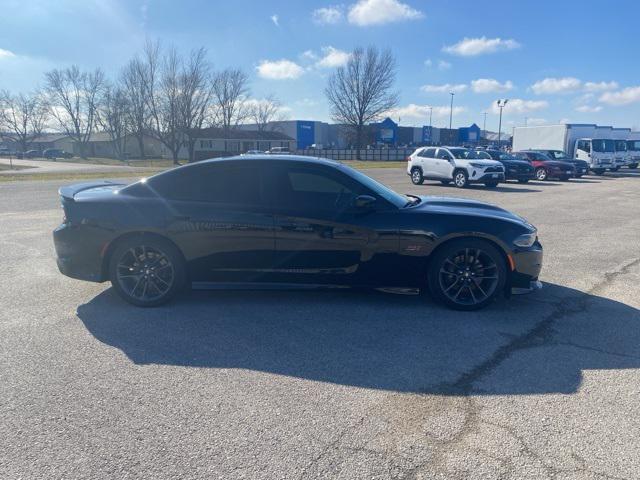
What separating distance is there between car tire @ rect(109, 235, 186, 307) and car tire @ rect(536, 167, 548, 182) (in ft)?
86.9

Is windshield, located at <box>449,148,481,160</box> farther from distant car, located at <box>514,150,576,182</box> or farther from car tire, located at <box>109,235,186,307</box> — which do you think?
car tire, located at <box>109,235,186,307</box>

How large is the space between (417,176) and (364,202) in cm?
1891

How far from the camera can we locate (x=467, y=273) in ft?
15.5

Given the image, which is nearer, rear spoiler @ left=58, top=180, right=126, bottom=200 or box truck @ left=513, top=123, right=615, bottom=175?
rear spoiler @ left=58, top=180, right=126, bottom=200

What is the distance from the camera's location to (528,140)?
39.2 metres

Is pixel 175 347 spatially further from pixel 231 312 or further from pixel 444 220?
pixel 444 220

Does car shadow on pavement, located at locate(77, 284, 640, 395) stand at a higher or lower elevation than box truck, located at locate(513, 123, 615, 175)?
lower

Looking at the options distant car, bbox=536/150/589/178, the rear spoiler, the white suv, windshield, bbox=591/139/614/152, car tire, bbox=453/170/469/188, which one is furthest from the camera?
windshield, bbox=591/139/614/152

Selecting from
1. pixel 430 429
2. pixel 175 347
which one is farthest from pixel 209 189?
pixel 430 429

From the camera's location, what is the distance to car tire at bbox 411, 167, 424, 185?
22.8m

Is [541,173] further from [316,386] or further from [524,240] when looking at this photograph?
[316,386]

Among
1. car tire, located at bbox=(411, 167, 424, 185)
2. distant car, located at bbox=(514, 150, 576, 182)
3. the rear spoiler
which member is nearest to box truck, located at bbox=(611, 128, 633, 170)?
distant car, located at bbox=(514, 150, 576, 182)

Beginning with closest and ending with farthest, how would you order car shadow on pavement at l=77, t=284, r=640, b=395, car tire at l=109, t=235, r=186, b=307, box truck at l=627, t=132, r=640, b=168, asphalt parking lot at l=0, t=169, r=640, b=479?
asphalt parking lot at l=0, t=169, r=640, b=479
car shadow on pavement at l=77, t=284, r=640, b=395
car tire at l=109, t=235, r=186, b=307
box truck at l=627, t=132, r=640, b=168

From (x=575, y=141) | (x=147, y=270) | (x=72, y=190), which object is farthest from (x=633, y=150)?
(x=72, y=190)
